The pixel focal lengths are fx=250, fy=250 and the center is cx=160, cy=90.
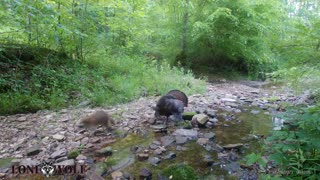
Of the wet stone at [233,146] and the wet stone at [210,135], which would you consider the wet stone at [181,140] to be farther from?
the wet stone at [233,146]

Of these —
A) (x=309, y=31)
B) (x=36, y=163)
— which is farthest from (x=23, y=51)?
(x=309, y=31)

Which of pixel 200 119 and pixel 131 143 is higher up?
pixel 200 119

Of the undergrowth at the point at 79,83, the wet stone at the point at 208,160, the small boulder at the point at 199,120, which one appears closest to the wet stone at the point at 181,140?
the wet stone at the point at 208,160

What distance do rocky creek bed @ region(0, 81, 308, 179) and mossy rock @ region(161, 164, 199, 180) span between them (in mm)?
111

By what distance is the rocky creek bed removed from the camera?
314cm

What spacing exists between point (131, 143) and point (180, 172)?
1.22 meters

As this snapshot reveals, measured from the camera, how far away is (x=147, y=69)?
885 centimetres

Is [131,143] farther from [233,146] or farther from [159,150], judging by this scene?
[233,146]

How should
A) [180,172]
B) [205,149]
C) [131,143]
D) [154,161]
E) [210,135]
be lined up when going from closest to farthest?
1. [180,172]
2. [154,161]
3. [205,149]
4. [131,143]
5. [210,135]

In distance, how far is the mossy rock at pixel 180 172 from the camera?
2.93 metres

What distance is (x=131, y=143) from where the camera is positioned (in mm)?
3961

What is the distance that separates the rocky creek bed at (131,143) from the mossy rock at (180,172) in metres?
0.11

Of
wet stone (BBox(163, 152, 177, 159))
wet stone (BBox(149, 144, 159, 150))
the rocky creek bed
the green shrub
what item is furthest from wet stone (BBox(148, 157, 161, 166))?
the green shrub

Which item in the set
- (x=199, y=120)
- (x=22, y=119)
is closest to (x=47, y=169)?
(x=22, y=119)
